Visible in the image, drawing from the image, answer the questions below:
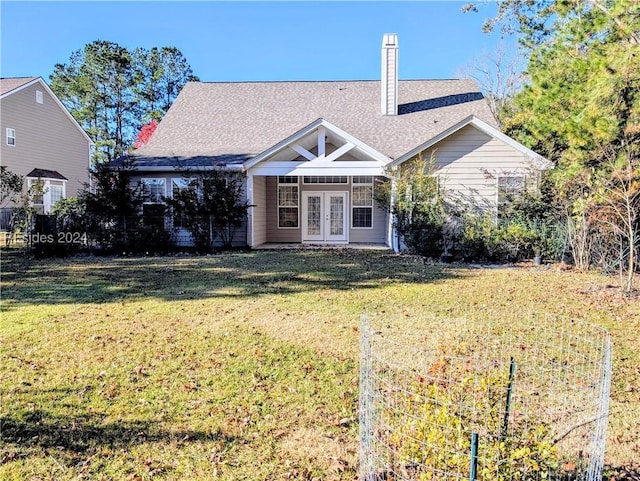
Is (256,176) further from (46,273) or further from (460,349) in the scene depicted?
(460,349)

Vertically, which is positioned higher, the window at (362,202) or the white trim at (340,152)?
the white trim at (340,152)

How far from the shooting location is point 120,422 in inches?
138

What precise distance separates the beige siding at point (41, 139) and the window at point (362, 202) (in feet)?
43.9

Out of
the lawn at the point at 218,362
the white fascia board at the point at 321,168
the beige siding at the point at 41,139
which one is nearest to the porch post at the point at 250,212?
the white fascia board at the point at 321,168

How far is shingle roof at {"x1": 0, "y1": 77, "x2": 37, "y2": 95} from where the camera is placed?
20953mm

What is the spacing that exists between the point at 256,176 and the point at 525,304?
10544 mm

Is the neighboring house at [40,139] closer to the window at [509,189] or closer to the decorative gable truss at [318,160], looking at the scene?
the decorative gable truss at [318,160]

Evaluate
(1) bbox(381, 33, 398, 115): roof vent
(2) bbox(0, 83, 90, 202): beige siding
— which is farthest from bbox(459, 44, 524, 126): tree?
(2) bbox(0, 83, 90, 202): beige siding

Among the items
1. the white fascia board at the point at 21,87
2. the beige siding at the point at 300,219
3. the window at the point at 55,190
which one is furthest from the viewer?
the window at the point at 55,190

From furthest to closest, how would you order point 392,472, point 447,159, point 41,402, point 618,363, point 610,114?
point 447,159, point 610,114, point 618,363, point 41,402, point 392,472

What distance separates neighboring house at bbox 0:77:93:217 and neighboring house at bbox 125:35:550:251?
25.5 feet

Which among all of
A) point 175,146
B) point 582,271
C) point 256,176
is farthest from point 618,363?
point 175,146

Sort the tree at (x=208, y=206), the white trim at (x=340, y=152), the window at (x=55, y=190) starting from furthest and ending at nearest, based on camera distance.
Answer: the window at (x=55, y=190) < the white trim at (x=340, y=152) < the tree at (x=208, y=206)

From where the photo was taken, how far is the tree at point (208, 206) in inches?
535
